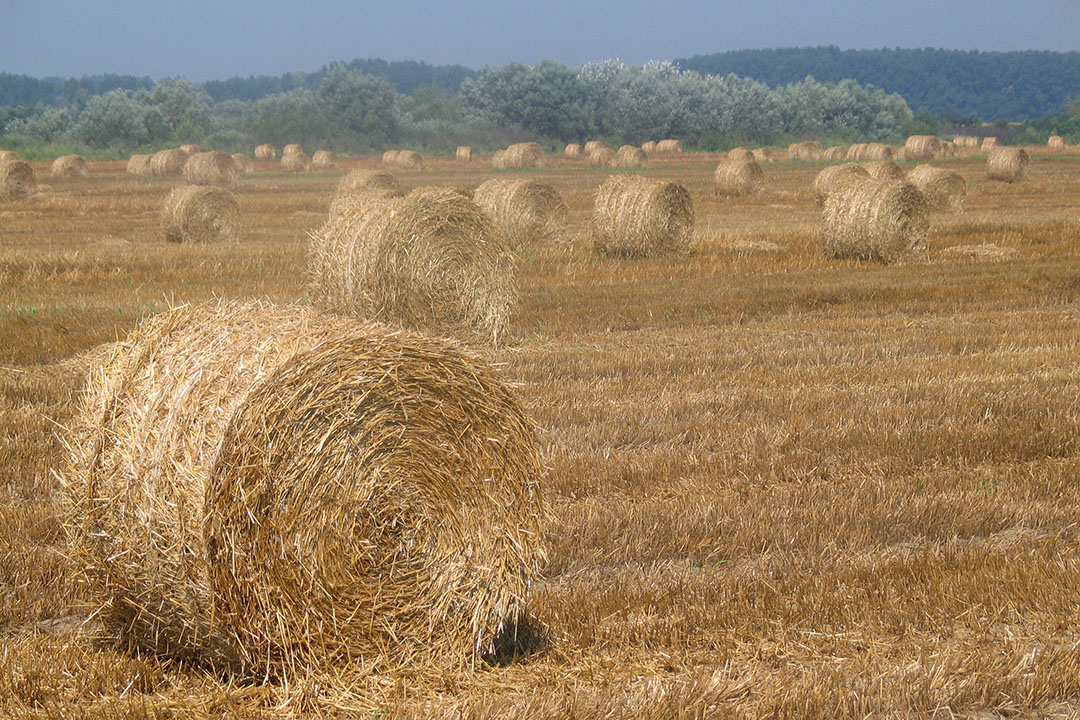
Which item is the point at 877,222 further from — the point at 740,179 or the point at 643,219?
the point at 740,179

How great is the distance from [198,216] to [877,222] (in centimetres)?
1172

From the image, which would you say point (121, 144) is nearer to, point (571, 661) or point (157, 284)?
point (157, 284)

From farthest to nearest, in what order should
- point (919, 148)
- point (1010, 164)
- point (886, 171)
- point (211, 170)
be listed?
point (919, 148)
point (1010, 164)
point (211, 170)
point (886, 171)

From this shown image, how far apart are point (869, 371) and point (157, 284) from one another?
919 centimetres

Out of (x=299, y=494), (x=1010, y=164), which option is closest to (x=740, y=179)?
(x=1010, y=164)

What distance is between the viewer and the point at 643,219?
17594mm

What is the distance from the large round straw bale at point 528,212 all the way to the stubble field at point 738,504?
4916 mm

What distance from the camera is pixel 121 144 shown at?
2338 inches

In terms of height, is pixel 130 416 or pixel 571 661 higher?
pixel 130 416

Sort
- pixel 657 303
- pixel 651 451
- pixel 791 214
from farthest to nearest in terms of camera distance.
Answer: pixel 791 214 < pixel 657 303 < pixel 651 451

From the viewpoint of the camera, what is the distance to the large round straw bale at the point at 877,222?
17188mm

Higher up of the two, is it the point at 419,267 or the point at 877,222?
the point at 877,222

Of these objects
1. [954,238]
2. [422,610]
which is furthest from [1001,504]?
[954,238]

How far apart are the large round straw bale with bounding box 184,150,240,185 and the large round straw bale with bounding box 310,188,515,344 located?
1020 inches
